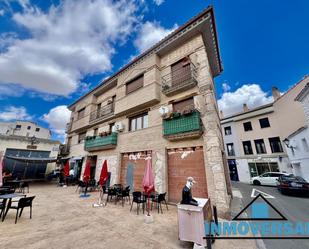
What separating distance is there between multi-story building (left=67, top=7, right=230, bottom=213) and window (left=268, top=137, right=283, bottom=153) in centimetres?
1424

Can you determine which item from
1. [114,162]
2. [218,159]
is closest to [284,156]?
[218,159]

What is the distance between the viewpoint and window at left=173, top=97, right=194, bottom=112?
354 inches

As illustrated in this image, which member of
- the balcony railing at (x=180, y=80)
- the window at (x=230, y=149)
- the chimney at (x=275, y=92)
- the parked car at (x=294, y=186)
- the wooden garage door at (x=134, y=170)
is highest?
the chimney at (x=275, y=92)

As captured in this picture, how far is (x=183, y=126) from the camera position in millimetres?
8219

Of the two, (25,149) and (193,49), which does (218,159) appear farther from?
(25,149)

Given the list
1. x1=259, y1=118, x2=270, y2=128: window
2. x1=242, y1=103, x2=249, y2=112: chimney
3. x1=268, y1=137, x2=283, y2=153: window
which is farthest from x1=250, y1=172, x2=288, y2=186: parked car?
x1=242, y1=103, x2=249, y2=112: chimney

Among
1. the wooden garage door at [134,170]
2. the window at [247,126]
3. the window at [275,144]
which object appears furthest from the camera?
the window at [247,126]

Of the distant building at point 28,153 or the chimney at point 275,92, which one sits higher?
the chimney at point 275,92

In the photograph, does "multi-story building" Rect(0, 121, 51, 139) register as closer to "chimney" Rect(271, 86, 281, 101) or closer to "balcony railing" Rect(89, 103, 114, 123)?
"balcony railing" Rect(89, 103, 114, 123)

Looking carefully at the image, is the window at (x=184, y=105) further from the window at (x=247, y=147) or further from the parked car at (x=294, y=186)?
the window at (x=247, y=147)

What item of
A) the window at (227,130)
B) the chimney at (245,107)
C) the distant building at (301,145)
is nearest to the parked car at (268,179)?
the distant building at (301,145)

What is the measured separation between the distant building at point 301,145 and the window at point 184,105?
10.4m

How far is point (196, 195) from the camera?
7.59 meters

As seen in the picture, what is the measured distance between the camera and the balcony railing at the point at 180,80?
887 cm
